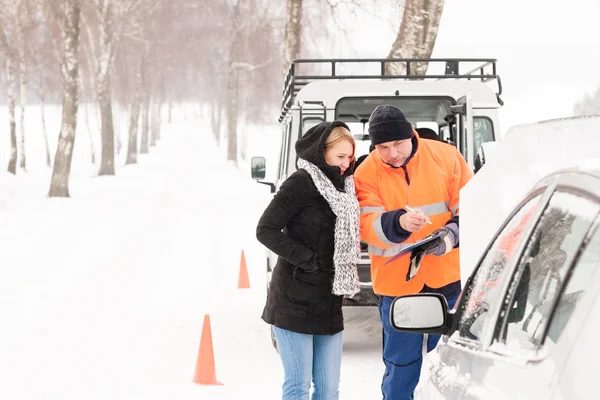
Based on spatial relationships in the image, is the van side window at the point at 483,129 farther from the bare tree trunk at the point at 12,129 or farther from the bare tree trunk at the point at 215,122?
the bare tree trunk at the point at 215,122

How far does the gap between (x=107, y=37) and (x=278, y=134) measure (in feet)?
187

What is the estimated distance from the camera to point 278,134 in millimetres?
88750

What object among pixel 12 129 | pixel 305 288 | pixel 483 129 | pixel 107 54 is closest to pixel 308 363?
pixel 305 288

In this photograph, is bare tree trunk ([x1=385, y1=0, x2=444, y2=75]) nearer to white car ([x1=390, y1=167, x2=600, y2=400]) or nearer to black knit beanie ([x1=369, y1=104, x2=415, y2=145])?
black knit beanie ([x1=369, y1=104, x2=415, y2=145])

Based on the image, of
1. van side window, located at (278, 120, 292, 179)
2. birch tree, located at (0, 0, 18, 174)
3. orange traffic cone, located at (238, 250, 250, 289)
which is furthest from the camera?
birch tree, located at (0, 0, 18, 174)

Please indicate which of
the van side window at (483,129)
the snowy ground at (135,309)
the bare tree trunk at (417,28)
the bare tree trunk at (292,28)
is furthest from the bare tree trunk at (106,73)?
the van side window at (483,129)

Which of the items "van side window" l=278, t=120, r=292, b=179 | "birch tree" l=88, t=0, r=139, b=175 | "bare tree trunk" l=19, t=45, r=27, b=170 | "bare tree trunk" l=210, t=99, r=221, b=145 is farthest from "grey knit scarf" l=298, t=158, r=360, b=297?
"bare tree trunk" l=210, t=99, r=221, b=145

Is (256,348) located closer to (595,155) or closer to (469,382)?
(469,382)

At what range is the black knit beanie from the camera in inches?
172

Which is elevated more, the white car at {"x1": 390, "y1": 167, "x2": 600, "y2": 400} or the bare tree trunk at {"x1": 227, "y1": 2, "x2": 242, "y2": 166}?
the white car at {"x1": 390, "y1": 167, "x2": 600, "y2": 400}

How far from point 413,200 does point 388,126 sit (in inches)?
16.8

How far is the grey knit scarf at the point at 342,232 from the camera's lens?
4.40m

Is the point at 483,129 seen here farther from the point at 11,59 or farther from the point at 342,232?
the point at 11,59

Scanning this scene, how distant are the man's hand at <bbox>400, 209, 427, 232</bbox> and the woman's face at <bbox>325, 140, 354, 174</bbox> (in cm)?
41
